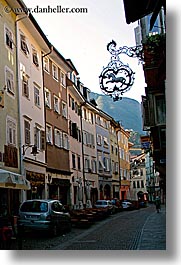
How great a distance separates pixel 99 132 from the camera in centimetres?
876

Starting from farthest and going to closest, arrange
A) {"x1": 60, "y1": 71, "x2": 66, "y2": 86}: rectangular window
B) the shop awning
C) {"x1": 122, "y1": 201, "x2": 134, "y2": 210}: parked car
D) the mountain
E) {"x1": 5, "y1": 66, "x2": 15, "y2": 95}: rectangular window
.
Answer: {"x1": 122, "y1": 201, "x2": 134, "y2": 210}: parked car < {"x1": 60, "y1": 71, "x2": 66, "y2": 86}: rectangular window < {"x1": 5, "y1": 66, "x2": 15, "y2": 95}: rectangular window < the mountain < the shop awning

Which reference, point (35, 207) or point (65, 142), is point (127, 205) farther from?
point (35, 207)

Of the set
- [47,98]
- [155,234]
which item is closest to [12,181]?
[47,98]

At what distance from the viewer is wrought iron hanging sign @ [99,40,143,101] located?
24.7 feet

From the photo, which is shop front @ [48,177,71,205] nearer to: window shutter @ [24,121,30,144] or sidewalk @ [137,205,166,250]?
window shutter @ [24,121,30,144]

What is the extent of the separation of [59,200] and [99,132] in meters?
1.36

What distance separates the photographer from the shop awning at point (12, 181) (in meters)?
7.29

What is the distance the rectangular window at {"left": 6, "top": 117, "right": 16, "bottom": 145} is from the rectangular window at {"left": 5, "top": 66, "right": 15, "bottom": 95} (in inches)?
17.5

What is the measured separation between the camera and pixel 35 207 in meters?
7.79

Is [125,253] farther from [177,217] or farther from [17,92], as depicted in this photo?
[17,92]

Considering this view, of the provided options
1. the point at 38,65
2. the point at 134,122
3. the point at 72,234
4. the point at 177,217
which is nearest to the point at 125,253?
the point at 177,217

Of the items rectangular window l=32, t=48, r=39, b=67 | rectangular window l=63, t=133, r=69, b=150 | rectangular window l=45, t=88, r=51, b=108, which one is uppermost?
rectangular window l=32, t=48, r=39, b=67

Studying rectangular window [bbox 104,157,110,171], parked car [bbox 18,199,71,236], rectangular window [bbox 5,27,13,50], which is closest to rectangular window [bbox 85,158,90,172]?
rectangular window [bbox 104,157,110,171]

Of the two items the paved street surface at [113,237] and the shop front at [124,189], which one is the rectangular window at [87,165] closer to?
the shop front at [124,189]
